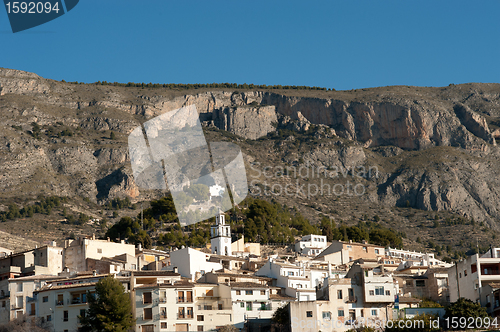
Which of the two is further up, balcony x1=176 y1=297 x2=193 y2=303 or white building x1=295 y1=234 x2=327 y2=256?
white building x1=295 y1=234 x2=327 y2=256

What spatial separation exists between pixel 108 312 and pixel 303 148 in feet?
393

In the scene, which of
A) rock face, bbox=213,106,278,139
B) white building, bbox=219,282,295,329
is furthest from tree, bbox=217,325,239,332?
rock face, bbox=213,106,278,139

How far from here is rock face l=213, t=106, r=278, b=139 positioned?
6727 inches

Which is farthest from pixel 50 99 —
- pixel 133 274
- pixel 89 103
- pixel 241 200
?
pixel 133 274

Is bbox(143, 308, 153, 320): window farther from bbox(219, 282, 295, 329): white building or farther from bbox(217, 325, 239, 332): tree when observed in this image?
bbox(219, 282, 295, 329): white building

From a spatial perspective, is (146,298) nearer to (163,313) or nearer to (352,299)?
(163,313)

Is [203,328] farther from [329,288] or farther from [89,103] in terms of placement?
[89,103]

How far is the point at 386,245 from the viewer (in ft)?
319

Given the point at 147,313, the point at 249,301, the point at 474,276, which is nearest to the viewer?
the point at 147,313

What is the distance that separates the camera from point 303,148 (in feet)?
522

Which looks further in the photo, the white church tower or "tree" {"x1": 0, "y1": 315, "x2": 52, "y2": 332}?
the white church tower

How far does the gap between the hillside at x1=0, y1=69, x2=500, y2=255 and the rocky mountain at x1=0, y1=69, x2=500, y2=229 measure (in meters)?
0.30

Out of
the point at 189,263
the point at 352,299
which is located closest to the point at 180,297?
the point at 352,299

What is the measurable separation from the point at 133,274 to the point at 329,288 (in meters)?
13.4
